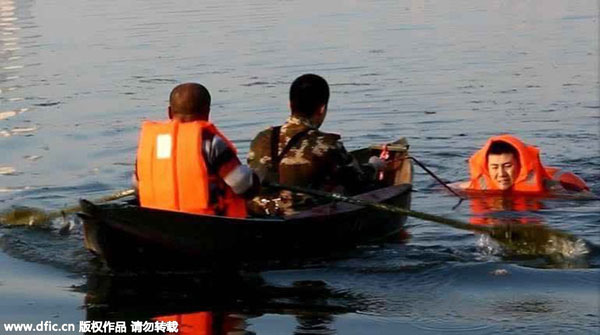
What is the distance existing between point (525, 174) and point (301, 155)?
123 inches

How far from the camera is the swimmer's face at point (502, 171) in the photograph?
12.1 m

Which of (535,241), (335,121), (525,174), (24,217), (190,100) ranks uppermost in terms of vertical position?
(190,100)

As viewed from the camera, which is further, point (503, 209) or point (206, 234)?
point (503, 209)

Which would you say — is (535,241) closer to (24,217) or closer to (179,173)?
(179,173)

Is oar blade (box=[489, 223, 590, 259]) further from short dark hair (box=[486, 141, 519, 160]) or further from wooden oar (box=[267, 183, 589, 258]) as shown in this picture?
short dark hair (box=[486, 141, 519, 160])

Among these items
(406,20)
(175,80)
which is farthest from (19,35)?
(175,80)

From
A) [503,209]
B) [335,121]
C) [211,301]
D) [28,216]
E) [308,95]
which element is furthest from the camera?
[335,121]

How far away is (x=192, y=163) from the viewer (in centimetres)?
873

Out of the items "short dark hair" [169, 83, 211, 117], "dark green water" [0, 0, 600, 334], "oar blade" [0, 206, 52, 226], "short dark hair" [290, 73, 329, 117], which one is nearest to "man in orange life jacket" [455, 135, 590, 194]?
"dark green water" [0, 0, 600, 334]

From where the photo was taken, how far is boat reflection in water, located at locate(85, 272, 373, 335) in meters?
8.08

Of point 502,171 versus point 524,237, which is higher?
point 502,171

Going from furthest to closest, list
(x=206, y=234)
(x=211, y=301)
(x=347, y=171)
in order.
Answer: (x=347, y=171) → (x=206, y=234) → (x=211, y=301)

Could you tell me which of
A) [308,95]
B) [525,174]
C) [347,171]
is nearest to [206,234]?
[308,95]

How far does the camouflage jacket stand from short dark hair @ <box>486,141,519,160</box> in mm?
2264
